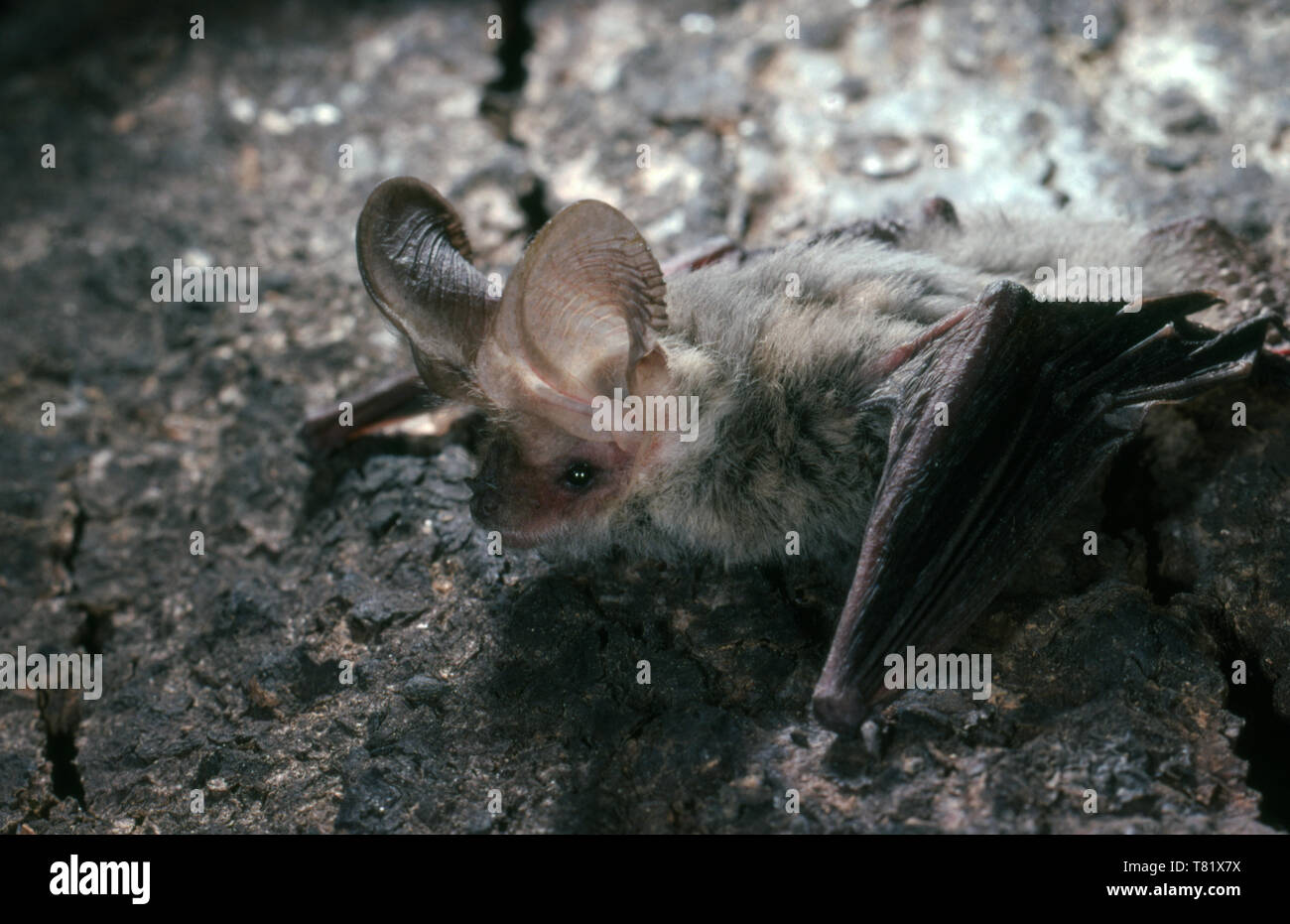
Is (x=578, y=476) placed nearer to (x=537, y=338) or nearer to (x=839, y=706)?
(x=537, y=338)

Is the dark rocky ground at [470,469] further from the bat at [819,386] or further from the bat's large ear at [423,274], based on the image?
the bat's large ear at [423,274]

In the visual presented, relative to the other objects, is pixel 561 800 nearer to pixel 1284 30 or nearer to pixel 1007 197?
pixel 1007 197

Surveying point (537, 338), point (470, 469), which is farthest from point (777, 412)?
point (470, 469)

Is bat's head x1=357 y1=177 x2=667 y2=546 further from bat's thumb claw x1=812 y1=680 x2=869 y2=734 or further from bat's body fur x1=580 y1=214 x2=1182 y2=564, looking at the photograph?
bat's thumb claw x1=812 y1=680 x2=869 y2=734

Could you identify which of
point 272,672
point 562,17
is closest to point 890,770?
point 272,672

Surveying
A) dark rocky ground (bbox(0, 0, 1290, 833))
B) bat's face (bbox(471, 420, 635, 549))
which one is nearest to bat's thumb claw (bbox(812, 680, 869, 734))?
dark rocky ground (bbox(0, 0, 1290, 833))

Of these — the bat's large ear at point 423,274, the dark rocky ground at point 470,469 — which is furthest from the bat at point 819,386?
the dark rocky ground at point 470,469
